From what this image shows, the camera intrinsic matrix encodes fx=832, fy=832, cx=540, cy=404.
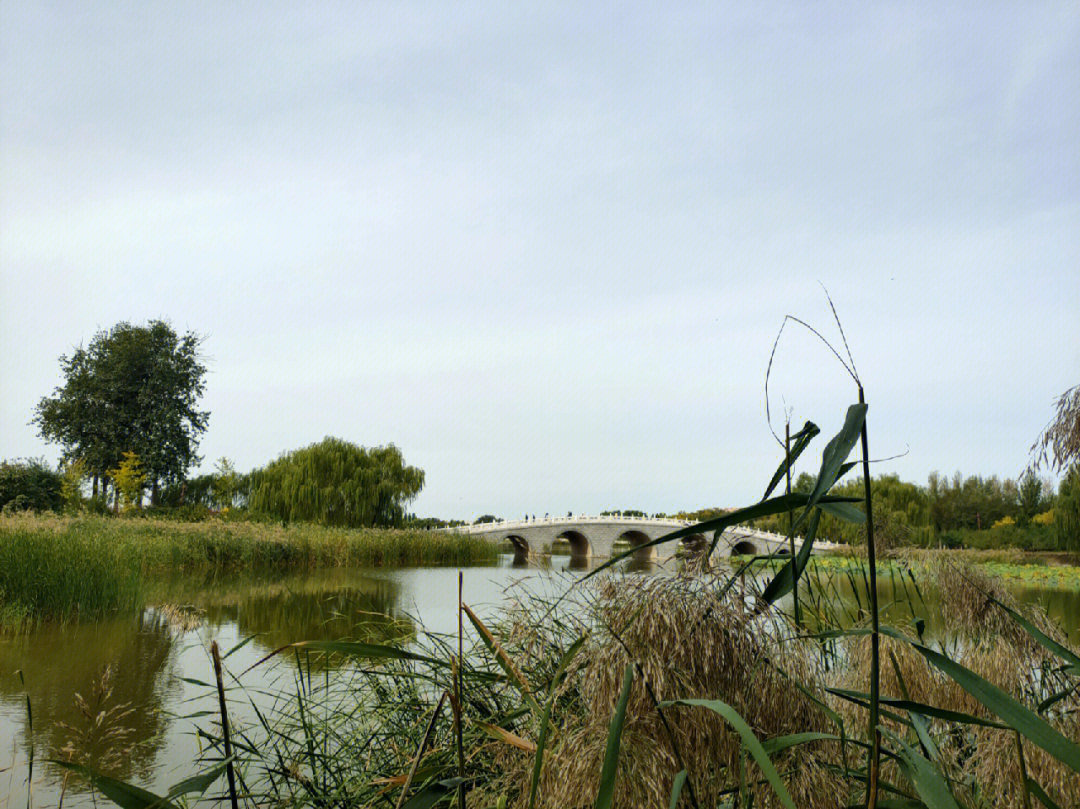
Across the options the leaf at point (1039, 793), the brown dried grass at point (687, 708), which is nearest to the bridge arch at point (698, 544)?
the brown dried grass at point (687, 708)

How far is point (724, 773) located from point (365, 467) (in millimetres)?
29076

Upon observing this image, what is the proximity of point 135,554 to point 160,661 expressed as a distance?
20.2ft

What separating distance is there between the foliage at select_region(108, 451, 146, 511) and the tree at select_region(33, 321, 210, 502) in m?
1.49

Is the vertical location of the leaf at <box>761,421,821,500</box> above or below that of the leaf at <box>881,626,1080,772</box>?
above

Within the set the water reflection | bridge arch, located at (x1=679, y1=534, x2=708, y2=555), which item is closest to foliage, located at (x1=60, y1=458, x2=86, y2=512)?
the water reflection

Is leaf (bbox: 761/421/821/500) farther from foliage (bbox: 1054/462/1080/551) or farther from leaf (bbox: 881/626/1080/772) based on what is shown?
foliage (bbox: 1054/462/1080/551)

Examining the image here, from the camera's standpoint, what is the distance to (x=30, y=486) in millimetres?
31781

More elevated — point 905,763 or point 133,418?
point 133,418

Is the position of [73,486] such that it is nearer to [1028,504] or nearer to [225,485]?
[225,485]

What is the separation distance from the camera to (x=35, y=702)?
19.2 feet

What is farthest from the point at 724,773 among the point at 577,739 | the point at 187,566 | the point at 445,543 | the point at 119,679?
the point at 445,543

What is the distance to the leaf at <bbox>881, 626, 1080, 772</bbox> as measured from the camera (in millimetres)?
798

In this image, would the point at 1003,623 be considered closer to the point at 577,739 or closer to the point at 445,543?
the point at 577,739

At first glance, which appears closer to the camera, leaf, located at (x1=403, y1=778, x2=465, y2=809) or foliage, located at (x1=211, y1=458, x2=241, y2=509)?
leaf, located at (x1=403, y1=778, x2=465, y2=809)
